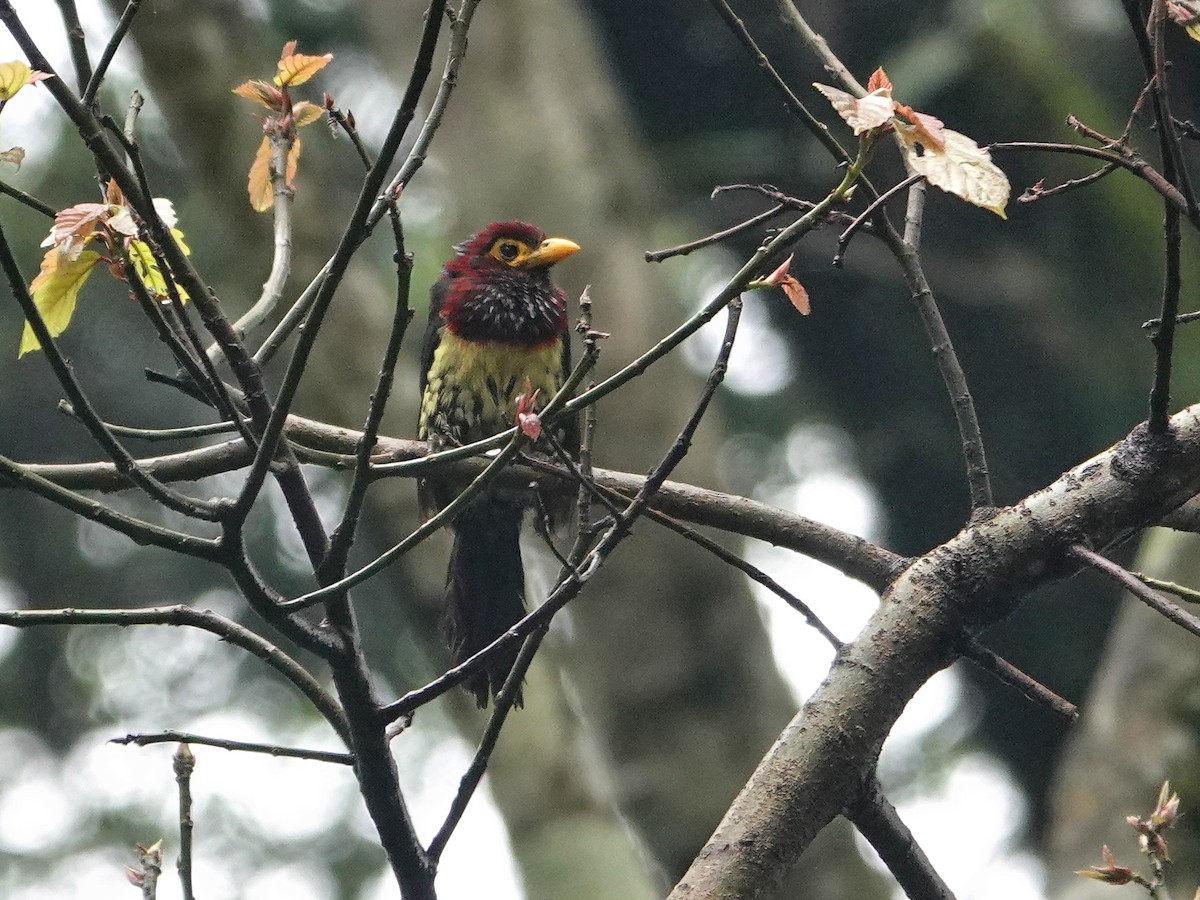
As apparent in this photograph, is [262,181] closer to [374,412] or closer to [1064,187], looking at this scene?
[374,412]

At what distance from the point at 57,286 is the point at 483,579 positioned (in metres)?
2.33

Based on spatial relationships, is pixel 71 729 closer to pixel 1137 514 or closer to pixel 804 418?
pixel 804 418

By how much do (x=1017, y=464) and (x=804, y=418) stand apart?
1.59m

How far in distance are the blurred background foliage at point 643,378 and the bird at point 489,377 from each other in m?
1.47

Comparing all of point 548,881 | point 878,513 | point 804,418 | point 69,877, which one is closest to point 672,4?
point 804,418

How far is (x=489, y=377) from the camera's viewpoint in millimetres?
4398

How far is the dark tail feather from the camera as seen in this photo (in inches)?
154

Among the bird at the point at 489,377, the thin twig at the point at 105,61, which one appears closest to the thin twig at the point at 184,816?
the thin twig at the point at 105,61

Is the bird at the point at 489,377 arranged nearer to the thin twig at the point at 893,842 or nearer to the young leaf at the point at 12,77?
the thin twig at the point at 893,842

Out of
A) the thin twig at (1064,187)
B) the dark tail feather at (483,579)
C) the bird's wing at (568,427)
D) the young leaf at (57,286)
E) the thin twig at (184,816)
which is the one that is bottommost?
the thin twig at (184,816)

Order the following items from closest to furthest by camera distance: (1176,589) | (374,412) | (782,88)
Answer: (374,412), (1176,589), (782,88)

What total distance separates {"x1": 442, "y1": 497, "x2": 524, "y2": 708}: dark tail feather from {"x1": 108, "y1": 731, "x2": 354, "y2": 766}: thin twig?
5.43 feet

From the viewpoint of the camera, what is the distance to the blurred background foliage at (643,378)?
6.31 metres

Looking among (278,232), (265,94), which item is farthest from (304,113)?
(278,232)
